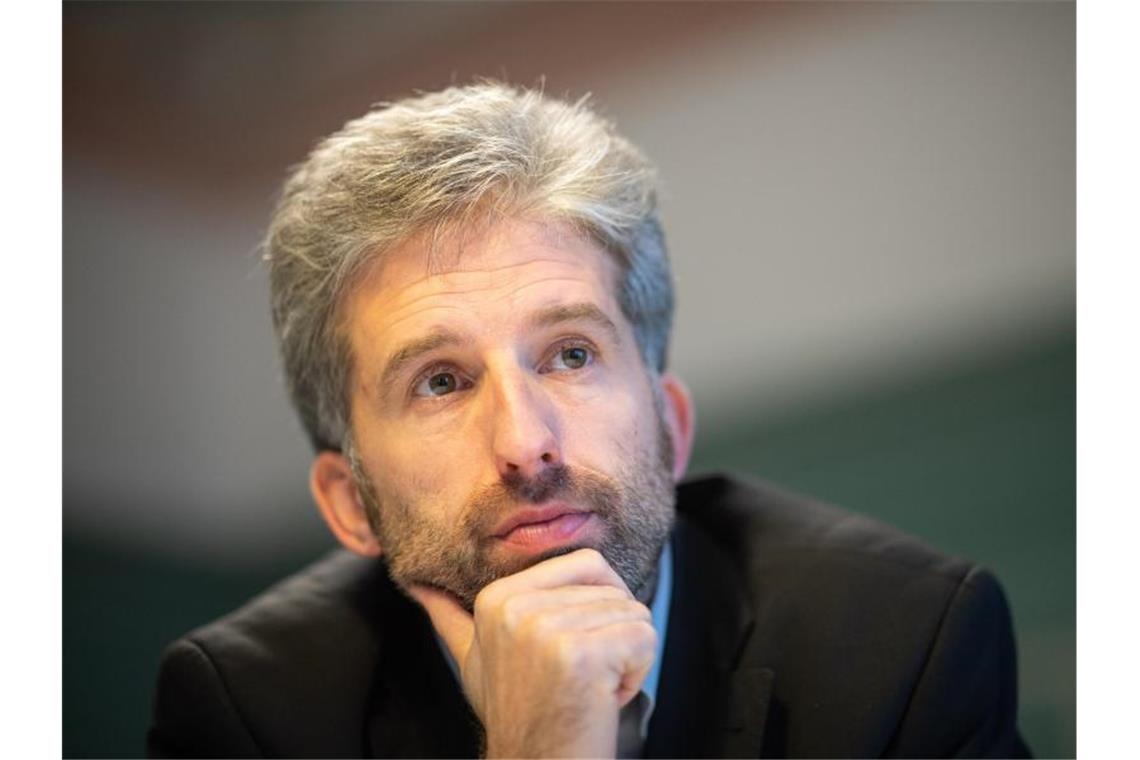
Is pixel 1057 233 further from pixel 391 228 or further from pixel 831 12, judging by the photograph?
pixel 391 228

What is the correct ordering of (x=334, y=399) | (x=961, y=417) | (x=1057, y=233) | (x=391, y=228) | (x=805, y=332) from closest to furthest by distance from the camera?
(x=391, y=228)
(x=334, y=399)
(x=1057, y=233)
(x=961, y=417)
(x=805, y=332)

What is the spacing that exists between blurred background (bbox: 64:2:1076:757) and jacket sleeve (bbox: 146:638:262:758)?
453mm

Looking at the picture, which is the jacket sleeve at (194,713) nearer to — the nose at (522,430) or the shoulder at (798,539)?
the nose at (522,430)

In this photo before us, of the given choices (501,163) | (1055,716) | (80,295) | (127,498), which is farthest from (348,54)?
(1055,716)

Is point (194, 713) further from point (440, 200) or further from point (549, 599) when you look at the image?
point (440, 200)

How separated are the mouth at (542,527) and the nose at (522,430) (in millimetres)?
51

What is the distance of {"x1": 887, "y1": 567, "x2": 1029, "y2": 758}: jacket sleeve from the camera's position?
1.48 metres

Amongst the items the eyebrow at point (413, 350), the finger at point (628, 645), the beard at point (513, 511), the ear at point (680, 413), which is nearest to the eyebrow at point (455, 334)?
the eyebrow at point (413, 350)

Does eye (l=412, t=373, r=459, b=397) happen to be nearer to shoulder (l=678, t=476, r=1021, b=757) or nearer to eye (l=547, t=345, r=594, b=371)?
eye (l=547, t=345, r=594, b=371)

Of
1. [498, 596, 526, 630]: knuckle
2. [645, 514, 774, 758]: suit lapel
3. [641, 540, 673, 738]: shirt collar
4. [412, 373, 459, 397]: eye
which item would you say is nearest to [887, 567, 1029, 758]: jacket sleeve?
[645, 514, 774, 758]: suit lapel

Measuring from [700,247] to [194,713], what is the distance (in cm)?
128

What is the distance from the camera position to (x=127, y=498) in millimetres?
2227

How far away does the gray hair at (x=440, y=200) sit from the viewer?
1485 millimetres

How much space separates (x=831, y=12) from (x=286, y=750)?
154 centimetres
